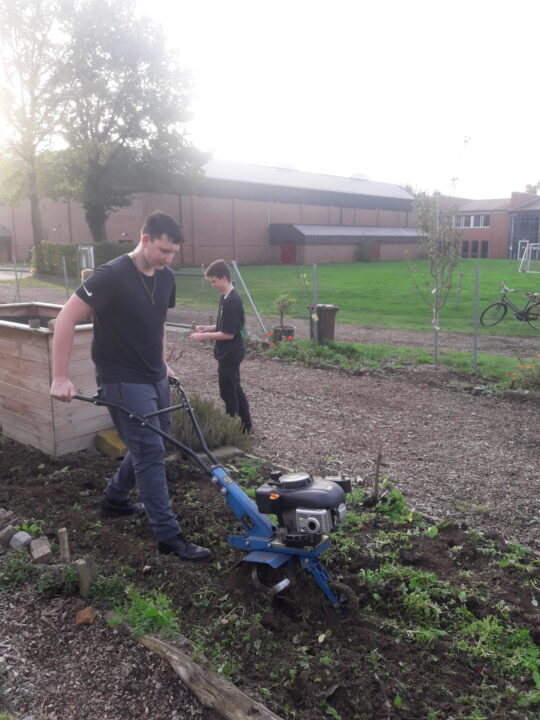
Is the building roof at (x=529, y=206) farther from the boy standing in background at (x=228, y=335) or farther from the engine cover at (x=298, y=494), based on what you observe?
the engine cover at (x=298, y=494)

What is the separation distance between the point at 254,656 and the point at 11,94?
3309cm

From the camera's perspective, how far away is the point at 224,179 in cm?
4306

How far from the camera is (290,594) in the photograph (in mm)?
3299

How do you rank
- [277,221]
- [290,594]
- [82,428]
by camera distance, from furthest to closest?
[277,221]
[82,428]
[290,594]

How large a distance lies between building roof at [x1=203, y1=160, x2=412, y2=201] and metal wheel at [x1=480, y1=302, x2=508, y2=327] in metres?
25.2

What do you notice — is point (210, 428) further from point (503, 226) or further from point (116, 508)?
point (503, 226)

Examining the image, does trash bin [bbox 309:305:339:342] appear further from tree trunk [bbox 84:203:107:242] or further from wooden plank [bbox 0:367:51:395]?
tree trunk [bbox 84:203:107:242]

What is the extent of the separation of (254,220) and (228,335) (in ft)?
132

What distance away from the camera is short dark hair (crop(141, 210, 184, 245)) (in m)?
3.67

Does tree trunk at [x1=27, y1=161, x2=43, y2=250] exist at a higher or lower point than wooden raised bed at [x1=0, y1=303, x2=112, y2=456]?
higher

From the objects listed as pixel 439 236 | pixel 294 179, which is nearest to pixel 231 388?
pixel 439 236

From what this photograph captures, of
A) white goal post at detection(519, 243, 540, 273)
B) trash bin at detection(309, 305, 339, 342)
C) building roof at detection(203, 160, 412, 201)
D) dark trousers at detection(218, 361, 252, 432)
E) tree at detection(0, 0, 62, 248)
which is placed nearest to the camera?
dark trousers at detection(218, 361, 252, 432)

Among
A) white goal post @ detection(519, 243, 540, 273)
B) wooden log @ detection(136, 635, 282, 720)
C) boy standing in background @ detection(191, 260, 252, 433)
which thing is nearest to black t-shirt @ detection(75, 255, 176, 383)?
wooden log @ detection(136, 635, 282, 720)

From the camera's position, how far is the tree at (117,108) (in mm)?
30188
